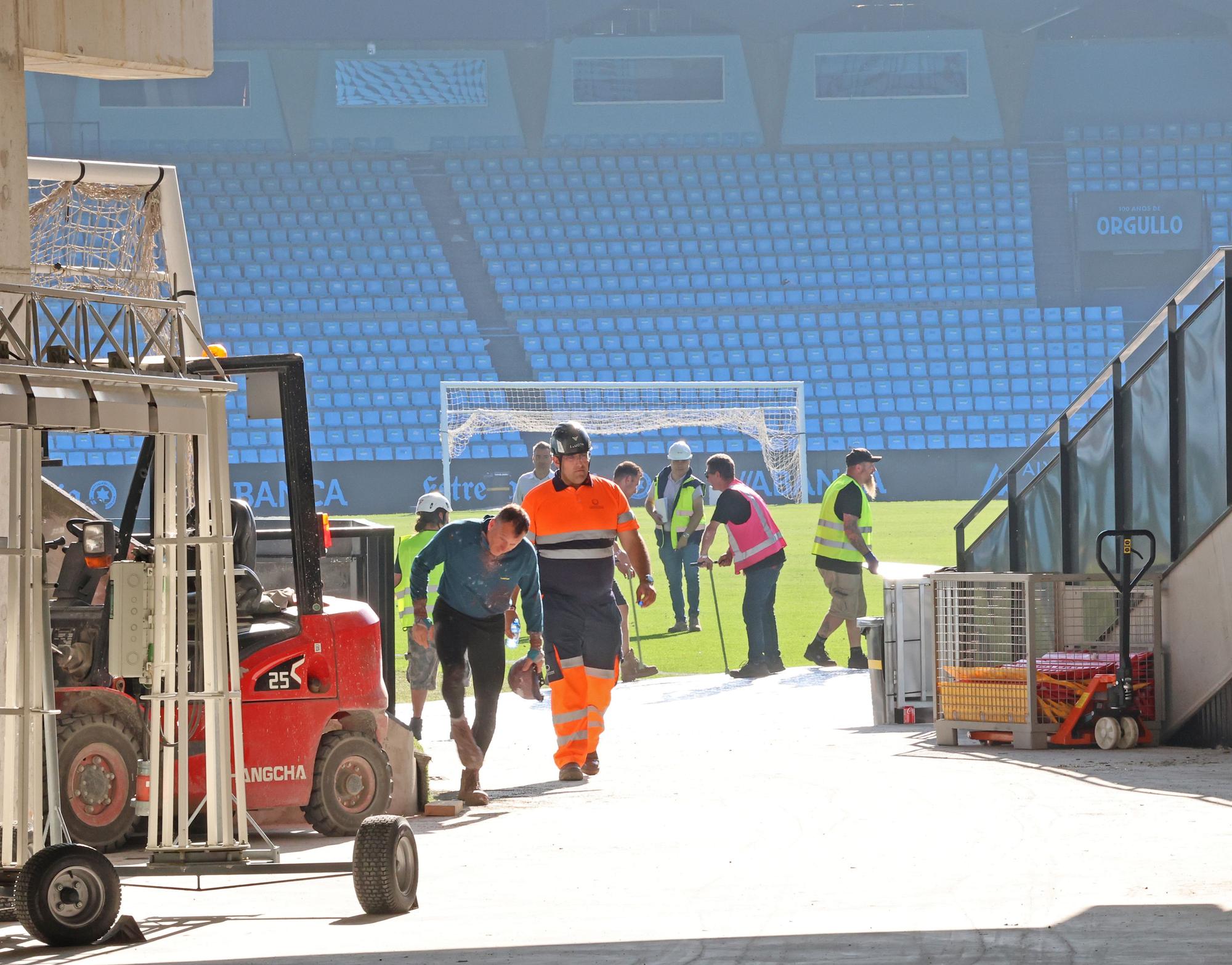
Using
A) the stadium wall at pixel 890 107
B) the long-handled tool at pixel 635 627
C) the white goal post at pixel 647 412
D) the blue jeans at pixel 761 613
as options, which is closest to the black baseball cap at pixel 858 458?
the blue jeans at pixel 761 613

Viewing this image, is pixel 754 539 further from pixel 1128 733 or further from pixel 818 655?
pixel 1128 733

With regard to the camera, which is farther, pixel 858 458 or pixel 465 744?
pixel 858 458

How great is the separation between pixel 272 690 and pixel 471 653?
1326 mm

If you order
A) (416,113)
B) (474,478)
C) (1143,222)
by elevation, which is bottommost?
(474,478)

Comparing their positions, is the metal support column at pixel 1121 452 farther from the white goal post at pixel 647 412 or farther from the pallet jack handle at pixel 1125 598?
the white goal post at pixel 647 412

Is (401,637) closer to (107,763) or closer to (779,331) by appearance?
(107,763)

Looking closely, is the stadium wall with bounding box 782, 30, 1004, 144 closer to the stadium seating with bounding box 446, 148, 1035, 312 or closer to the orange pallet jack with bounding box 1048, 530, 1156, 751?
the stadium seating with bounding box 446, 148, 1035, 312

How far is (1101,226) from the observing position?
143 feet

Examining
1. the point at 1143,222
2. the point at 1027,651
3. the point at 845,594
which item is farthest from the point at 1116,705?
the point at 1143,222

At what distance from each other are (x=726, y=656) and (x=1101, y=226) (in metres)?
32.3

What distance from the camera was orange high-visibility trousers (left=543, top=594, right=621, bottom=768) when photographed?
8562 millimetres

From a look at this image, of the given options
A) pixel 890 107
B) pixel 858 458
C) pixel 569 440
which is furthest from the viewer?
pixel 890 107

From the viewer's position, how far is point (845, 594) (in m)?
13.8

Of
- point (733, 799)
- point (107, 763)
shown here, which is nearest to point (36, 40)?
point (107, 763)
